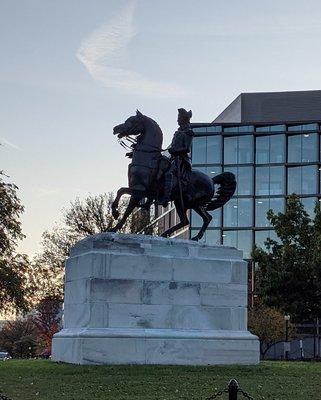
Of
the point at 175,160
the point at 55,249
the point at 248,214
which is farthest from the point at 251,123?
the point at 175,160

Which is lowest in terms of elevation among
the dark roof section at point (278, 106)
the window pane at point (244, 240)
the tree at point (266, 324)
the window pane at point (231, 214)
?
the tree at point (266, 324)

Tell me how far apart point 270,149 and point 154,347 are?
77.4 meters

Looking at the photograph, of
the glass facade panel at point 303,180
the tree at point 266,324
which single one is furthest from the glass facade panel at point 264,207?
the tree at point 266,324

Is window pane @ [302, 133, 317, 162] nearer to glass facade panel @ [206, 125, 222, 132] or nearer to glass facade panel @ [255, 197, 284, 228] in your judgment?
glass facade panel @ [255, 197, 284, 228]

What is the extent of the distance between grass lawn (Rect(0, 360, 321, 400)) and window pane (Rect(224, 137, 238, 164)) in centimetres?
7743

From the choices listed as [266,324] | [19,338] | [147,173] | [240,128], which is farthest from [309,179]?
[147,173]

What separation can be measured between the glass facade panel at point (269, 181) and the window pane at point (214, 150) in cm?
500

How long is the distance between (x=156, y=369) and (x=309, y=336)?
73469mm

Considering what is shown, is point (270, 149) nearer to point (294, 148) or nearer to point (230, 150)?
point (294, 148)

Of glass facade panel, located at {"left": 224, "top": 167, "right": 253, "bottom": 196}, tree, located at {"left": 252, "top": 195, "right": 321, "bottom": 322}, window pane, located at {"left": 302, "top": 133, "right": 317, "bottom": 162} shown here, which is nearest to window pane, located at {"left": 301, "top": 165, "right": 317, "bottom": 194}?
window pane, located at {"left": 302, "top": 133, "right": 317, "bottom": 162}

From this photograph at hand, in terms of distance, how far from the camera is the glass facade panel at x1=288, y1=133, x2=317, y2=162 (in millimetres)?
95812

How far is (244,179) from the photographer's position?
9838 cm

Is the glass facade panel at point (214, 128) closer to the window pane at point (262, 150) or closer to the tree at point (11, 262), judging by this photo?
the window pane at point (262, 150)

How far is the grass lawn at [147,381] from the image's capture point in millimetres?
15698
